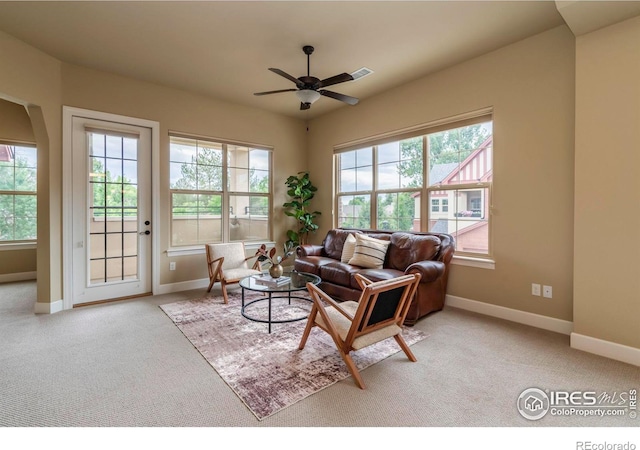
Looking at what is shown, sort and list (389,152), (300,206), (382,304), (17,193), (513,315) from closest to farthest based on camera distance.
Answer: (382,304), (513,315), (389,152), (17,193), (300,206)

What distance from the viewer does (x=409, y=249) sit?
12.4ft

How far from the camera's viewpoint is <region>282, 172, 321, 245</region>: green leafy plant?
17.9 feet

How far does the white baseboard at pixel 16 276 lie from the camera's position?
497 centimetres

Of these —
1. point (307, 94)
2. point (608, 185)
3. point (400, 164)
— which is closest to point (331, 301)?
point (307, 94)

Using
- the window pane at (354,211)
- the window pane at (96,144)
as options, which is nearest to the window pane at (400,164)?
the window pane at (354,211)

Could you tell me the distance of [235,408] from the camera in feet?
6.03

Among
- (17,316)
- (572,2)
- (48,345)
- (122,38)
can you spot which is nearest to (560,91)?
(572,2)

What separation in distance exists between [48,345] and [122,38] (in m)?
3.03

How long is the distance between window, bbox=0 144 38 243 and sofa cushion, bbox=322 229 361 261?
5.18m

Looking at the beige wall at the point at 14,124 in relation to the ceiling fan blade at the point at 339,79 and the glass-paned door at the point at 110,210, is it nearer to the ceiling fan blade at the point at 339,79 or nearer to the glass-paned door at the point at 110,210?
the glass-paned door at the point at 110,210

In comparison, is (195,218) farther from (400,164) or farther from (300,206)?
(400,164)

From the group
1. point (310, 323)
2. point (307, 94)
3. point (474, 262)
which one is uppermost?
point (307, 94)

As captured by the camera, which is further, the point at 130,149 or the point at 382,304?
the point at 130,149
